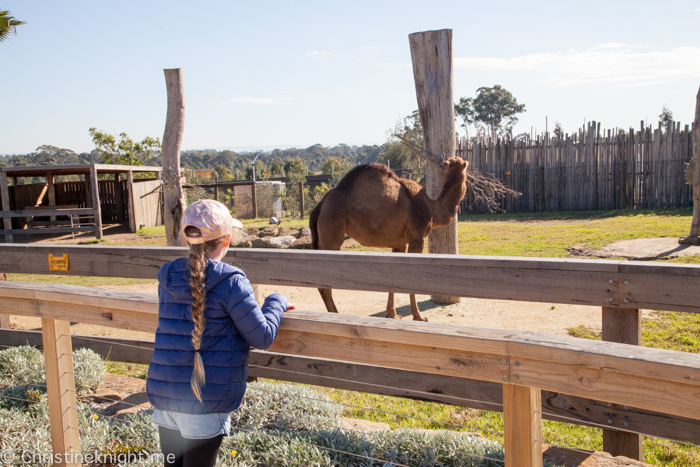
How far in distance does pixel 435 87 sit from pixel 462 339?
6.21 meters

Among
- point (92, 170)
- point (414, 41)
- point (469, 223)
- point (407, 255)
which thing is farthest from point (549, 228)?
point (92, 170)

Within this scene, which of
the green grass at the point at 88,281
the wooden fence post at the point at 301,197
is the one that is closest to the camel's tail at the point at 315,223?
the green grass at the point at 88,281

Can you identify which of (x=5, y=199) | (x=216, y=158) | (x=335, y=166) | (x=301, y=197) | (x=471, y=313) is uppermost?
(x=216, y=158)

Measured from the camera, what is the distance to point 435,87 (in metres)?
7.48

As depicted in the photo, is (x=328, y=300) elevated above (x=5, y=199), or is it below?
below

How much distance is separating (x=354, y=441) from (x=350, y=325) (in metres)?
1.43

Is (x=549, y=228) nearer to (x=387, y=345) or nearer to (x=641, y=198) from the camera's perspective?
(x=641, y=198)

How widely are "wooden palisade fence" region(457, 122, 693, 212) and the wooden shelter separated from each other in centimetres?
1263

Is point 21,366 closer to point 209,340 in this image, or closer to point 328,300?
point 328,300

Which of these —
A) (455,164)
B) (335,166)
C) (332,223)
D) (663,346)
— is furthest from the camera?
(335,166)

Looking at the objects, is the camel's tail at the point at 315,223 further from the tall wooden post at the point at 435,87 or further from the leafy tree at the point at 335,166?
the leafy tree at the point at 335,166

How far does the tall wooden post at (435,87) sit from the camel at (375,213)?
1.05 metres

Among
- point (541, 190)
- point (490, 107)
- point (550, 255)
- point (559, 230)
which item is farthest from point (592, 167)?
point (490, 107)

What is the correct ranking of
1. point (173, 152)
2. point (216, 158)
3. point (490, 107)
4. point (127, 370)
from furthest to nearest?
point (216, 158) → point (490, 107) → point (173, 152) → point (127, 370)
